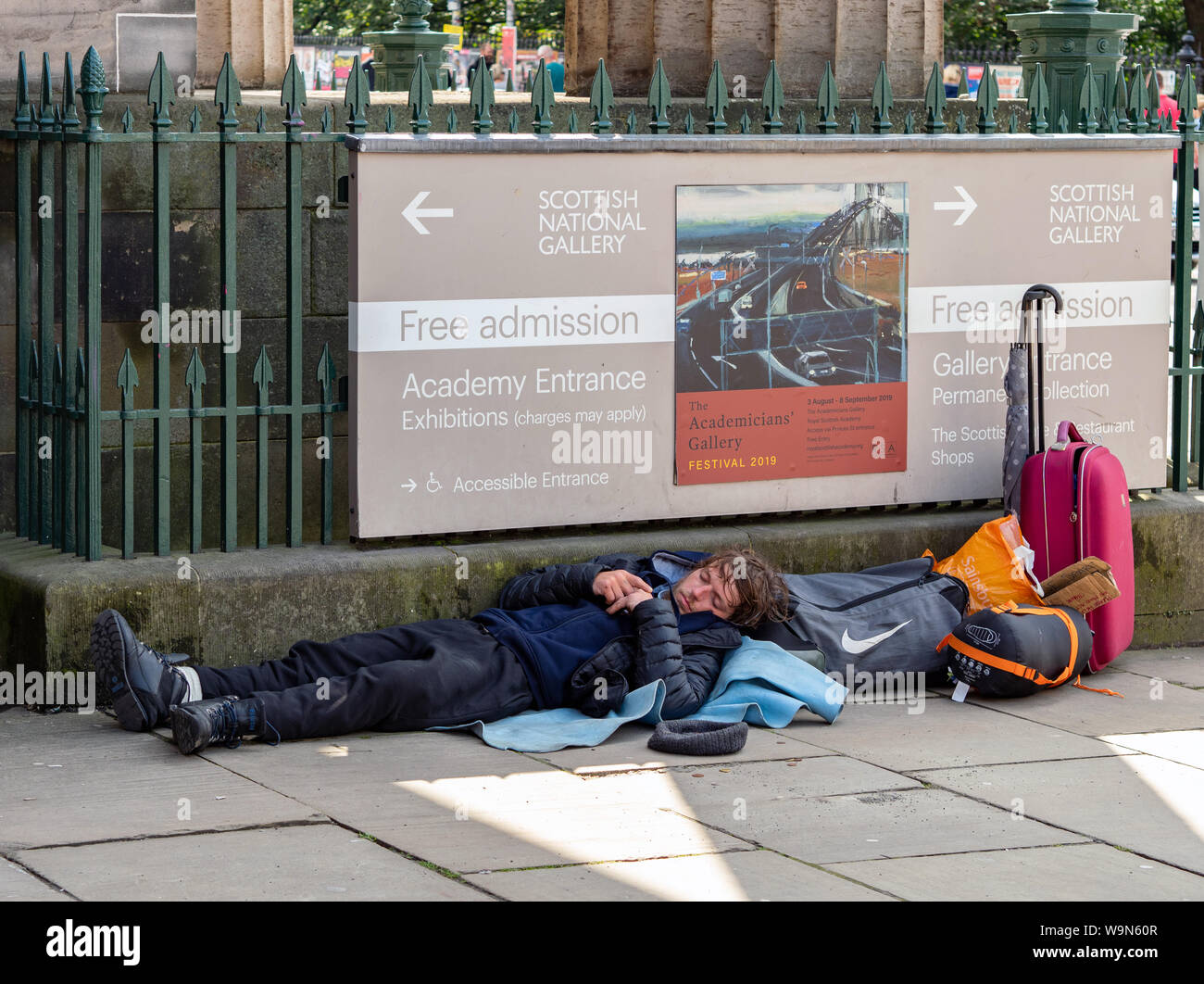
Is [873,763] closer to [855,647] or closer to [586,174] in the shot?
[855,647]

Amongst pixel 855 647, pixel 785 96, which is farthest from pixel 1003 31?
pixel 855 647

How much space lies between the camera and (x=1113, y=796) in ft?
16.9

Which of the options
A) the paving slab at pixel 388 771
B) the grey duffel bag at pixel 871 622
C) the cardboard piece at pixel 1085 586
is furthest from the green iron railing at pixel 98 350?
the cardboard piece at pixel 1085 586

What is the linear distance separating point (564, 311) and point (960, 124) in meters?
1.95

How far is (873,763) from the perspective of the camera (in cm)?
546

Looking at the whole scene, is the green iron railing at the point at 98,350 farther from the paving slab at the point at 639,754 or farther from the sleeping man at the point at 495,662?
the paving slab at the point at 639,754

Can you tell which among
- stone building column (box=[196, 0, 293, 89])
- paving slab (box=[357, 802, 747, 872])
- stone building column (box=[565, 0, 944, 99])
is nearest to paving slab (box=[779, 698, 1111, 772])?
paving slab (box=[357, 802, 747, 872])

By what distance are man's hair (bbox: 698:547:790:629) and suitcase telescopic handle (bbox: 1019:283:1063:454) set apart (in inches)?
56.2

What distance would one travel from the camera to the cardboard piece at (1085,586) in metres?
6.43

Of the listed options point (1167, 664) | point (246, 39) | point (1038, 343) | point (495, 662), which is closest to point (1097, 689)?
point (1167, 664)

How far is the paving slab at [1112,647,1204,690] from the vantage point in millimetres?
6859

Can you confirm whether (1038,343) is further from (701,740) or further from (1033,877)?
(1033,877)

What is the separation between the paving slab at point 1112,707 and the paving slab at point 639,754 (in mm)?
984

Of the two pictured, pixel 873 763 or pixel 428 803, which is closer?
pixel 428 803
